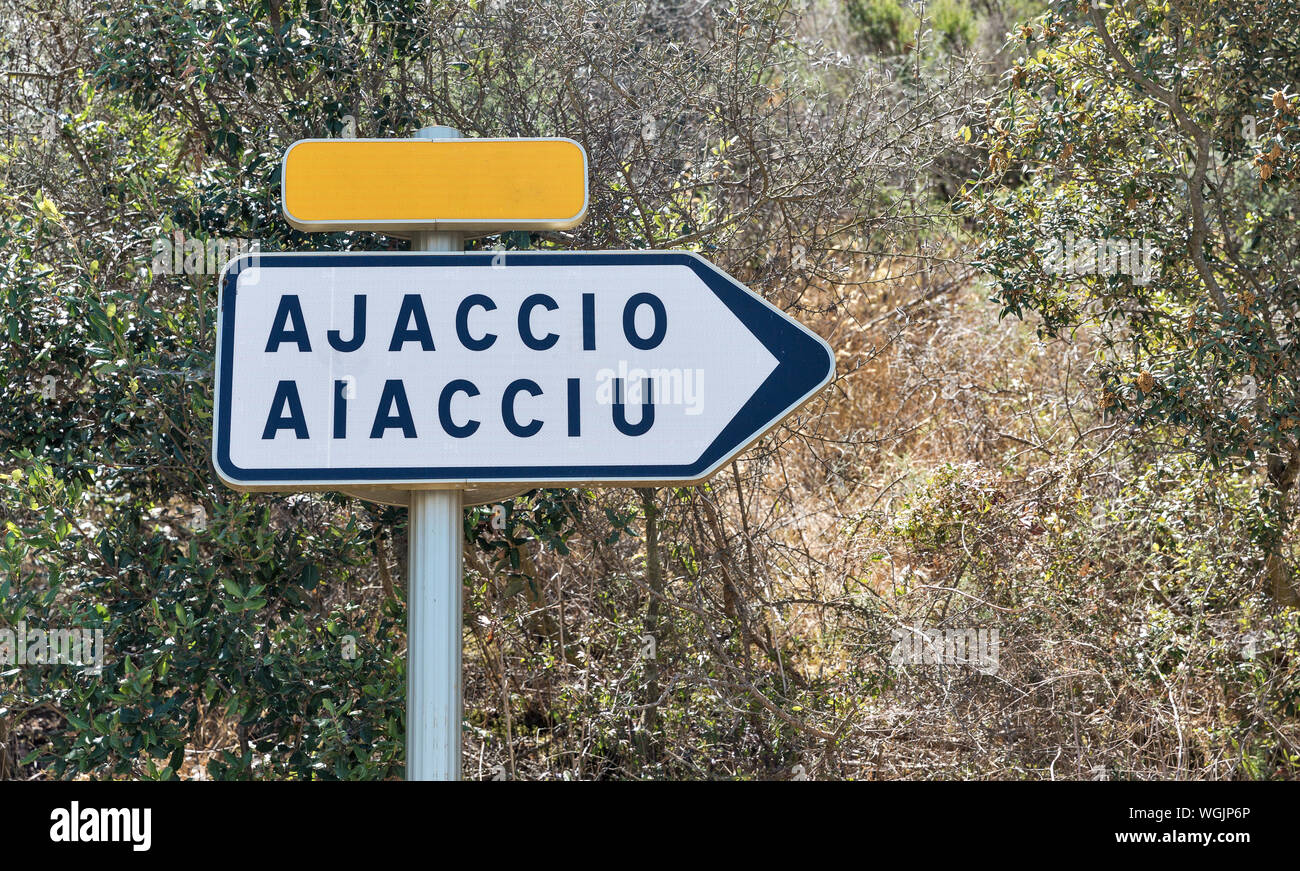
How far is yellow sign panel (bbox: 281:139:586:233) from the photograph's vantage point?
1.77m

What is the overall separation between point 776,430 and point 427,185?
3.31 meters

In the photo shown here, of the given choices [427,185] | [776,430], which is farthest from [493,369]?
[776,430]

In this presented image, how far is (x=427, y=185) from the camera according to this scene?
1774 millimetres

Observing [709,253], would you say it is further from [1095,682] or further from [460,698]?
[460,698]

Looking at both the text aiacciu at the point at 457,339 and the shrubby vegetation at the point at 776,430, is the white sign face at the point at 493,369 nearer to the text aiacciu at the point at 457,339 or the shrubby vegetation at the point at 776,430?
the text aiacciu at the point at 457,339

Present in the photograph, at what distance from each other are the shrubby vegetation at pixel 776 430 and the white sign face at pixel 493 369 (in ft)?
6.58

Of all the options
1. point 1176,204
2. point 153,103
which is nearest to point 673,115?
point 153,103

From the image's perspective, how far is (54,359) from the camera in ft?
11.5

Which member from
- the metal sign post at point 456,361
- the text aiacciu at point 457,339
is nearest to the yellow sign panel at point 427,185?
the metal sign post at point 456,361

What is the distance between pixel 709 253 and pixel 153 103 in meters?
2.22

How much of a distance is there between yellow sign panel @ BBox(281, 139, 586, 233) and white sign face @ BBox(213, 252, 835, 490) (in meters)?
0.07

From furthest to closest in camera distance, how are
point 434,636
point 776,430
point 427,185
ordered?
point 776,430
point 427,185
point 434,636

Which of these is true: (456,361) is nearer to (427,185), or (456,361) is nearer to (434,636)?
(427,185)

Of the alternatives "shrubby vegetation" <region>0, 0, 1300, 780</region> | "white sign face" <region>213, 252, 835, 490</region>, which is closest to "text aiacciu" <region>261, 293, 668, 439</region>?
"white sign face" <region>213, 252, 835, 490</region>
